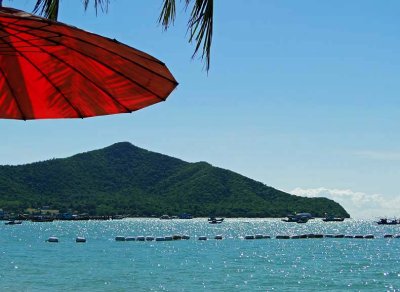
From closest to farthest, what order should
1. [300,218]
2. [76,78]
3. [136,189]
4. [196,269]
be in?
[76,78] < [196,269] < [300,218] < [136,189]

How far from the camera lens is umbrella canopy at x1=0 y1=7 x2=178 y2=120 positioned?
11.4ft

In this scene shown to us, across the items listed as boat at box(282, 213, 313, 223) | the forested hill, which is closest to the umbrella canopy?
boat at box(282, 213, 313, 223)

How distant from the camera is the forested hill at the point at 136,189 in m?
169

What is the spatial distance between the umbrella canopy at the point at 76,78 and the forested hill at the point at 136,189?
6508 inches

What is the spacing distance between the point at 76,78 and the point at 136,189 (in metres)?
187

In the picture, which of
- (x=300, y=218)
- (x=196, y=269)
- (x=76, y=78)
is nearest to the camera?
(x=76, y=78)

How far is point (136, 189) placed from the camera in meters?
189

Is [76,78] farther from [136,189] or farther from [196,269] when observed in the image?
[136,189]

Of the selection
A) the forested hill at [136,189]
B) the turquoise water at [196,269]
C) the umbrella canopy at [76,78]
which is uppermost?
the forested hill at [136,189]

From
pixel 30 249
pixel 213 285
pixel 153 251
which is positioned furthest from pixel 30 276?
pixel 30 249

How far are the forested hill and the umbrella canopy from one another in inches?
6508

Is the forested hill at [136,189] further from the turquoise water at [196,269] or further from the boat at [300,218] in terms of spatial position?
the turquoise water at [196,269]

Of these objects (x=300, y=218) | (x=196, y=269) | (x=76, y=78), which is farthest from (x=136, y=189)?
(x=76, y=78)

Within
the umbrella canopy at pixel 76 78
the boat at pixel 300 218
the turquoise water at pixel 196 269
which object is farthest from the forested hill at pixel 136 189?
the umbrella canopy at pixel 76 78
